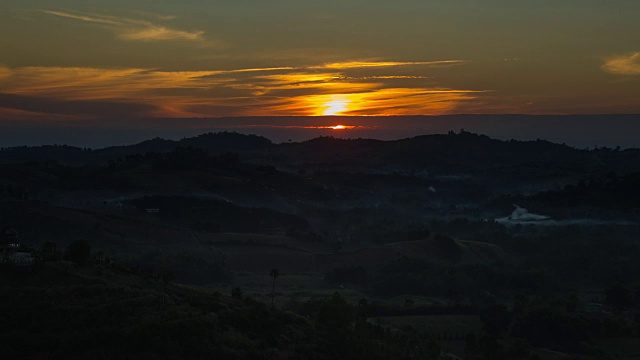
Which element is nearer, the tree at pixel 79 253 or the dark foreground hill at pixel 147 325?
the dark foreground hill at pixel 147 325

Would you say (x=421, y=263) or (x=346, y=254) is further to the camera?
(x=346, y=254)

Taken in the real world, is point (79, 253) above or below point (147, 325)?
above

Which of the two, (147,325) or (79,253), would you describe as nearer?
(147,325)

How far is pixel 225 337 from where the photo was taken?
44250 millimetres

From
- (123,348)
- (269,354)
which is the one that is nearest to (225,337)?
(269,354)

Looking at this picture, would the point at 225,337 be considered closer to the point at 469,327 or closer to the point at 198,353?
the point at 198,353

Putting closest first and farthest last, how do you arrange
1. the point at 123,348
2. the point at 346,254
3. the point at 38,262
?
the point at 123,348 < the point at 38,262 < the point at 346,254

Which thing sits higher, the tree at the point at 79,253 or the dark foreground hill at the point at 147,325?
the tree at the point at 79,253

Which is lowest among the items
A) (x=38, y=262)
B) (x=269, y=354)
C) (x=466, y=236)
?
(x=466, y=236)

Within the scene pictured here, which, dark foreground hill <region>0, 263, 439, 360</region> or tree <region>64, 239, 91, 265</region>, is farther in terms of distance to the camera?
tree <region>64, 239, 91, 265</region>

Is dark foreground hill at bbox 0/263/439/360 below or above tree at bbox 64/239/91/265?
below

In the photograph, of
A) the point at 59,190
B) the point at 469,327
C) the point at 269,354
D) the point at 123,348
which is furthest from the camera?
the point at 59,190

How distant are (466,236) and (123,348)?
123260 millimetres

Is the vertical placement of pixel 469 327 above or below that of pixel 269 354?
below
